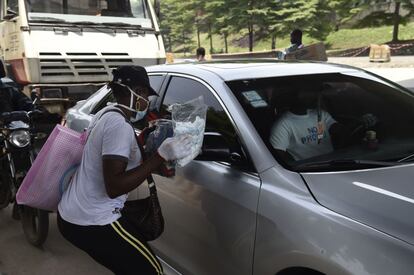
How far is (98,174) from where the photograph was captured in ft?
7.25

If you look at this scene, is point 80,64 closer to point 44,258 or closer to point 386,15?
point 44,258

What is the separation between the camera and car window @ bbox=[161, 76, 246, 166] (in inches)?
104

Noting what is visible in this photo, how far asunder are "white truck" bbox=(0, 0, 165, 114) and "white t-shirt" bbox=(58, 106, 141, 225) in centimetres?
569

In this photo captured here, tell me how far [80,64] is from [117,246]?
20.4 feet

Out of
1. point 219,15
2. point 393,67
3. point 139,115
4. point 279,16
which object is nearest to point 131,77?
point 139,115

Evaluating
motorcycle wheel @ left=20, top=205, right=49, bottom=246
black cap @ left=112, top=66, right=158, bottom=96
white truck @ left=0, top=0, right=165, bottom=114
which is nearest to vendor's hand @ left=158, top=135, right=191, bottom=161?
black cap @ left=112, top=66, right=158, bottom=96

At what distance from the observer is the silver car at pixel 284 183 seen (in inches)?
74.8

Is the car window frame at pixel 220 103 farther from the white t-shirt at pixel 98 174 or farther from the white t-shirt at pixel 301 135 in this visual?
the white t-shirt at pixel 98 174

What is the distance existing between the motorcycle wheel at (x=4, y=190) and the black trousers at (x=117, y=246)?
9.04 feet

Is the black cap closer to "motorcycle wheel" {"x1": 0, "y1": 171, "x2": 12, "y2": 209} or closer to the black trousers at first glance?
the black trousers

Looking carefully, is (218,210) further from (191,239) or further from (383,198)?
(383,198)

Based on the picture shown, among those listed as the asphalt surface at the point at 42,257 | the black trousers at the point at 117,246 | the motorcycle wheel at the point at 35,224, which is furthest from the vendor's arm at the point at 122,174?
the motorcycle wheel at the point at 35,224

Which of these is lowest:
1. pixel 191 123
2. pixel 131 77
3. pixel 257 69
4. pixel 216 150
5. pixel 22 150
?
pixel 22 150

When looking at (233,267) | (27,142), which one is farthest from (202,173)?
(27,142)
